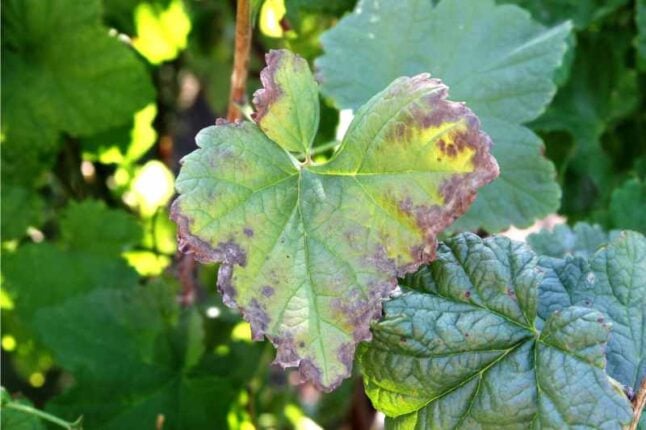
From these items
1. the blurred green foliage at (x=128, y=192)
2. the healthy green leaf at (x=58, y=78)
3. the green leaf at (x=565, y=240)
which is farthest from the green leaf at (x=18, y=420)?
the green leaf at (x=565, y=240)

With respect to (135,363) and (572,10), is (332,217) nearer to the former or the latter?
(135,363)

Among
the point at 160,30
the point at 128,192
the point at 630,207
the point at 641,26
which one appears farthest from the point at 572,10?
the point at 128,192

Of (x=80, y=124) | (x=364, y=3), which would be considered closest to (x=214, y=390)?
(x=80, y=124)

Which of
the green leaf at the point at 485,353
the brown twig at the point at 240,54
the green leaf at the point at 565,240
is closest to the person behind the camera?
the green leaf at the point at 485,353

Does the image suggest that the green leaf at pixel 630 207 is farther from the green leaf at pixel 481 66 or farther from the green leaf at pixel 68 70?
the green leaf at pixel 68 70

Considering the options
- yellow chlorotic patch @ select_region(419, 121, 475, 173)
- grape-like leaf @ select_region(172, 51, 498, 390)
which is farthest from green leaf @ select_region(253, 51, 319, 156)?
yellow chlorotic patch @ select_region(419, 121, 475, 173)

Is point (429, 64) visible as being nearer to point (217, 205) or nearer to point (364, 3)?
point (364, 3)

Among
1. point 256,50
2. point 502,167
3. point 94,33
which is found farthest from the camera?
point 256,50
